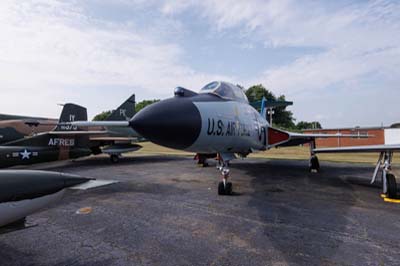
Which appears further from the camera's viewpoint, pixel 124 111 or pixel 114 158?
pixel 124 111

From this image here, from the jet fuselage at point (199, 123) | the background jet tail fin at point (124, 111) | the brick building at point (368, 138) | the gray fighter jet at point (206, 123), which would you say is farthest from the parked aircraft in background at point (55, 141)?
the brick building at point (368, 138)

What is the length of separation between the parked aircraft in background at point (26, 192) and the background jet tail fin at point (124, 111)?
1383 cm

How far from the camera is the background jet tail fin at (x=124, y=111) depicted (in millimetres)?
16297

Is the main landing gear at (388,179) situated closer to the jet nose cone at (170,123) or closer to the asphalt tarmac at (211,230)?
the asphalt tarmac at (211,230)

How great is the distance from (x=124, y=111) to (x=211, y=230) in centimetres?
1409

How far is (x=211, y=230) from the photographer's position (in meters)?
3.82

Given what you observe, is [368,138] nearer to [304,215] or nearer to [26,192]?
[304,215]

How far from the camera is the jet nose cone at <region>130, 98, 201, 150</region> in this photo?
12.1 ft

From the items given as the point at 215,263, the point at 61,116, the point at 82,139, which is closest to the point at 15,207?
the point at 215,263

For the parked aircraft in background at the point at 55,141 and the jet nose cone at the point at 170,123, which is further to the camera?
the parked aircraft in background at the point at 55,141

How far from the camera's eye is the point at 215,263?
2785 millimetres

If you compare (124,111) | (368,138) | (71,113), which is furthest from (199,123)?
(368,138)

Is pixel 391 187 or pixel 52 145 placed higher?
pixel 52 145

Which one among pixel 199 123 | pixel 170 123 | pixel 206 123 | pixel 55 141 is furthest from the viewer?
pixel 55 141
